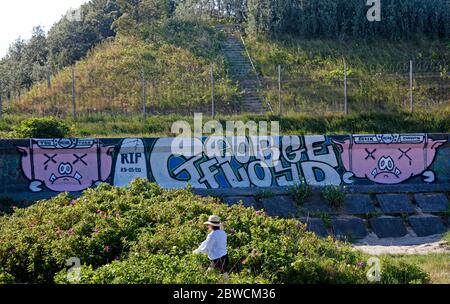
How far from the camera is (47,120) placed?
21.6m

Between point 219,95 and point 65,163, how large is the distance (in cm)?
938

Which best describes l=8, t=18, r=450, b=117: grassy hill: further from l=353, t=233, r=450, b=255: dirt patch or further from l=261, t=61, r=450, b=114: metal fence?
l=353, t=233, r=450, b=255: dirt patch

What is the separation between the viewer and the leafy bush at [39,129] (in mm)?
21000

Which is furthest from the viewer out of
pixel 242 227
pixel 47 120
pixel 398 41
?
pixel 398 41

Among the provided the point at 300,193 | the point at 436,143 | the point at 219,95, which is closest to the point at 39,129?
the point at 219,95

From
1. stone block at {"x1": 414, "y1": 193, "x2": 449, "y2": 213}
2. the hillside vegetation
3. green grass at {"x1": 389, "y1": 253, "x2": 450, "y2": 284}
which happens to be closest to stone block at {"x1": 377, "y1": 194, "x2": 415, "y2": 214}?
stone block at {"x1": 414, "y1": 193, "x2": 449, "y2": 213}

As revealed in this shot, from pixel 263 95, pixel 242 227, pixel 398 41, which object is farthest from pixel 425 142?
pixel 398 41

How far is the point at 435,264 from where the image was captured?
13.1 metres

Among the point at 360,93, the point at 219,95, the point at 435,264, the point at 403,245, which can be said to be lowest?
the point at 403,245

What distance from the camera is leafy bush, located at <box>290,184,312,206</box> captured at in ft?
62.6

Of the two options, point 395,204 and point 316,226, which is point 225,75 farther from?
point 316,226

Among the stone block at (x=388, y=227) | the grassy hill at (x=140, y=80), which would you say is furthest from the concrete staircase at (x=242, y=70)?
the stone block at (x=388, y=227)
